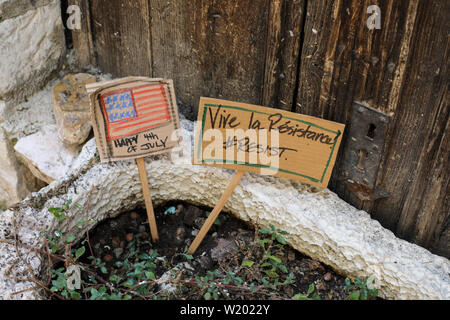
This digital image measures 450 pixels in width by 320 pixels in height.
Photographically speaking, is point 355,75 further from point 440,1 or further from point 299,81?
point 440,1

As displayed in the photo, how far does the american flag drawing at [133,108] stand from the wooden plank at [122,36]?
0.36 m

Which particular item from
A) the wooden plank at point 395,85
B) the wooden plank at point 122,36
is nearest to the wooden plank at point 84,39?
the wooden plank at point 122,36

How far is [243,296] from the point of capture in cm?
171

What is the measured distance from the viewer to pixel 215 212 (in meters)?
1.87

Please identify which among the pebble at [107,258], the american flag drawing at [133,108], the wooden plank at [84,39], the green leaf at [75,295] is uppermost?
the wooden plank at [84,39]

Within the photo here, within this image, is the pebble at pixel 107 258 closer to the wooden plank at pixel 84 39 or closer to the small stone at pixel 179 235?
the small stone at pixel 179 235

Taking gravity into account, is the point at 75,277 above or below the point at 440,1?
below

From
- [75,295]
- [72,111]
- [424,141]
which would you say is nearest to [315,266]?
[424,141]

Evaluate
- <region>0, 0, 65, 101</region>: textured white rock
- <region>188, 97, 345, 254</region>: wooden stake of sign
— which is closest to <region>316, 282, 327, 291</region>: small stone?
<region>188, 97, 345, 254</region>: wooden stake of sign

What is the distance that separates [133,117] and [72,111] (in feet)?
1.45

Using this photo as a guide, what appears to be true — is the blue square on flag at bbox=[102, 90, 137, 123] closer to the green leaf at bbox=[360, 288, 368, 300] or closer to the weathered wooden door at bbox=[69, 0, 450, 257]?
the weathered wooden door at bbox=[69, 0, 450, 257]

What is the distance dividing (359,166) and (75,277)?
1.08 meters

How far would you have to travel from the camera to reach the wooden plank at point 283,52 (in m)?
1.69

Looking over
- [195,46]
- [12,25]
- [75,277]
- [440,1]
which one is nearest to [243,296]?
[75,277]
